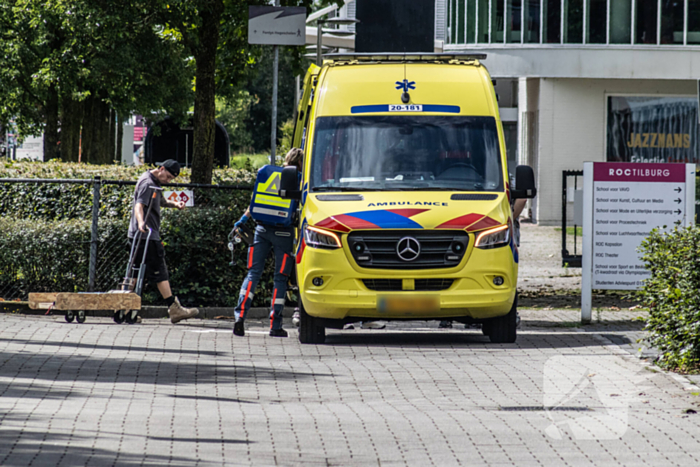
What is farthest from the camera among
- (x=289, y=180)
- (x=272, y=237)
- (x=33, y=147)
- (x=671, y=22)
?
(x=33, y=147)

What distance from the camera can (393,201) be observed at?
9664 millimetres

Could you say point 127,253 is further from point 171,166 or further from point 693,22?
point 693,22

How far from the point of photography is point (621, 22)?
29047mm

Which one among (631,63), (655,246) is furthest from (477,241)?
(631,63)

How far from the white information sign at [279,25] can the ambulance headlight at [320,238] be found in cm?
365

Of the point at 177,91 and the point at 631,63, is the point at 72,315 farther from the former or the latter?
the point at 631,63

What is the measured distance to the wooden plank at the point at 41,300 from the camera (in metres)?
11.3

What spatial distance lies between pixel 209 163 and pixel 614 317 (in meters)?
5.98

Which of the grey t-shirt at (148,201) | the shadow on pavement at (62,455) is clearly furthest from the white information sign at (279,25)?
the shadow on pavement at (62,455)

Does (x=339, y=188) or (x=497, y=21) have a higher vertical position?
(x=497, y=21)

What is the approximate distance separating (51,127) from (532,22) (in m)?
13.6

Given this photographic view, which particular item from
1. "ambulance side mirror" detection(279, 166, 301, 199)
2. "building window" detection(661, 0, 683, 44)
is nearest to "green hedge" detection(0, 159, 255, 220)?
"ambulance side mirror" detection(279, 166, 301, 199)

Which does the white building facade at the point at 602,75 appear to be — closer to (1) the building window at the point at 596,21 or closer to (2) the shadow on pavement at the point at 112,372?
(1) the building window at the point at 596,21

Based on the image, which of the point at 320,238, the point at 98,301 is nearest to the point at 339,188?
the point at 320,238
